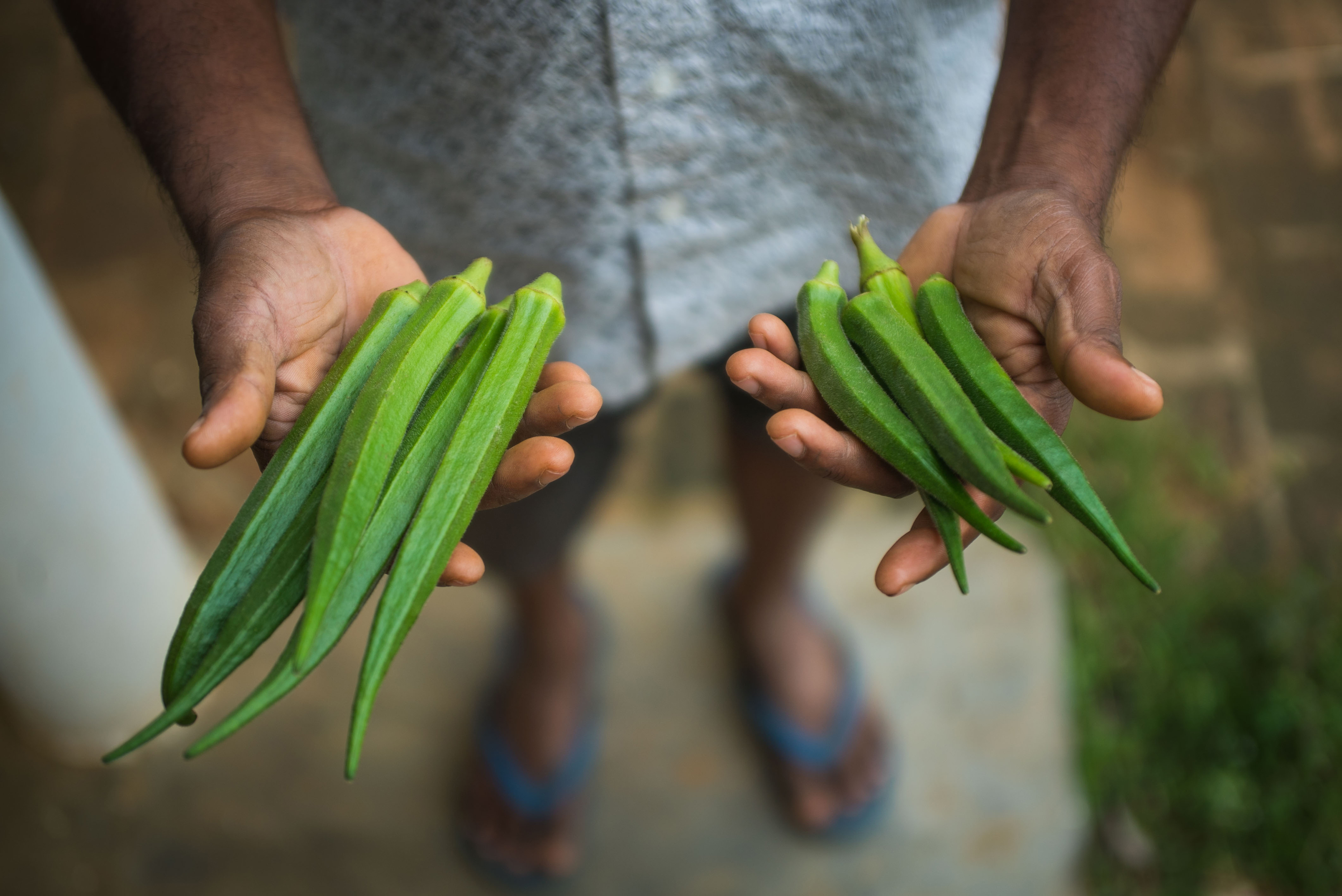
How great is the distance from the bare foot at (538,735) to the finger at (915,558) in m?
1.28

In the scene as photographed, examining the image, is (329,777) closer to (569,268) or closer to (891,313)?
(569,268)

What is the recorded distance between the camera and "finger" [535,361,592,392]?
4.56 ft

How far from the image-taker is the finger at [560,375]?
4.56 feet

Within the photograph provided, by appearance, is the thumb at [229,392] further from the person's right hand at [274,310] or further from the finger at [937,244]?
the finger at [937,244]

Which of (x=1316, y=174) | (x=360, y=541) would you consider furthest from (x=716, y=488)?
(x=1316, y=174)

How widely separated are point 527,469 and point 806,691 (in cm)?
153

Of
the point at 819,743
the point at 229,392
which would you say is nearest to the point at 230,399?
the point at 229,392

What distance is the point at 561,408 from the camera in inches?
53.5

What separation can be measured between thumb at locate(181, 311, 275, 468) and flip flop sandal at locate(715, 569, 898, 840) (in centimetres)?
171

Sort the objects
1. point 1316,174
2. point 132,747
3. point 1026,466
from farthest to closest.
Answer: point 1316,174 < point 1026,466 < point 132,747

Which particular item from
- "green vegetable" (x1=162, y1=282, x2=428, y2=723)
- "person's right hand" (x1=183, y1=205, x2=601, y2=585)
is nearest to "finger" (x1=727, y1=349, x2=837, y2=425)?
"person's right hand" (x1=183, y1=205, x2=601, y2=585)

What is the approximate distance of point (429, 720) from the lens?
106 inches

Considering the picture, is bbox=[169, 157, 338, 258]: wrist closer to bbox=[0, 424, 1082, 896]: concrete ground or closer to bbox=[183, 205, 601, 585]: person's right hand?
bbox=[183, 205, 601, 585]: person's right hand

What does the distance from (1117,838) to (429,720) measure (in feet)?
5.91
